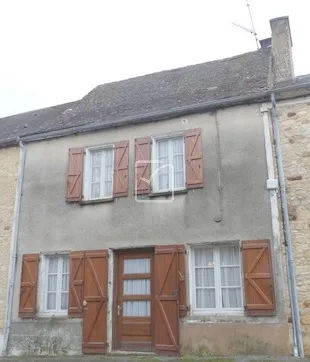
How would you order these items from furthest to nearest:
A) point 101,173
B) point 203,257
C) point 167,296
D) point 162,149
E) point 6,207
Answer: point 6,207
point 101,173
point 162,149
point 203,257
point 167,296

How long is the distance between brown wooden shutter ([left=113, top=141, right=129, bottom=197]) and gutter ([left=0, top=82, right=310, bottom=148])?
529mm

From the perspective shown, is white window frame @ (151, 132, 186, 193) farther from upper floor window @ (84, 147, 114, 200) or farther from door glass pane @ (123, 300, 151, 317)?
door glass pane @ (123, 300, 151, 317)

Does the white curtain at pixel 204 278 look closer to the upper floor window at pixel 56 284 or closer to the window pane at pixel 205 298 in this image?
the window pane at pixel 205 298

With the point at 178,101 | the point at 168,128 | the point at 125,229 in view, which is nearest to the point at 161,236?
the point at 125,229

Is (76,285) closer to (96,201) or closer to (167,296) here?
(96,201)

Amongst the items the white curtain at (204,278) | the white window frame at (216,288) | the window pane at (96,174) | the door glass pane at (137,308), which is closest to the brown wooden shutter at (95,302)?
the door glass pane at (137,308)

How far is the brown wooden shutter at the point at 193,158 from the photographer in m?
8.49

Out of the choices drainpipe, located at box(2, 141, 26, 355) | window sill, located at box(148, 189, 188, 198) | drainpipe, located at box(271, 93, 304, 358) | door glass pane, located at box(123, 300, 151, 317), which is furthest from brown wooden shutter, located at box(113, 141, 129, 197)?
drainpipe, located at box(271, 93, 304, 358)

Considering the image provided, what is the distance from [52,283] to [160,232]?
2.73 meters

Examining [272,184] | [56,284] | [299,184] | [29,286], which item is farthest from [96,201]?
[299,184]

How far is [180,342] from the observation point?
7.85m

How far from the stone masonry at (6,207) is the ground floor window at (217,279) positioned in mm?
4364

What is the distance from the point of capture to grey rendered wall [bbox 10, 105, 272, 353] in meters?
8.10

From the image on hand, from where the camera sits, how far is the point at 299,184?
788cm
